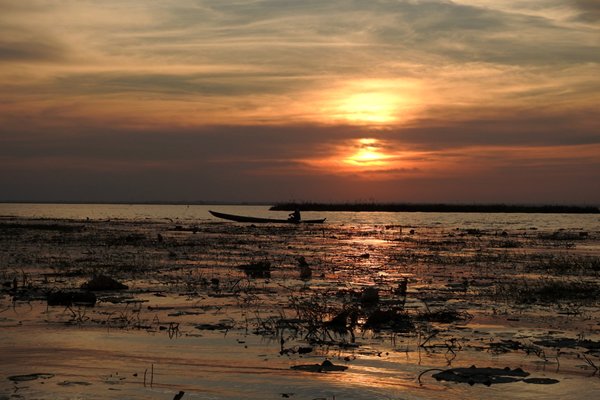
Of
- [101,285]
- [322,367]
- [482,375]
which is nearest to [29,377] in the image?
[322,367]

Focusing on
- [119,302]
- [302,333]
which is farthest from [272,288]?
[302,333]

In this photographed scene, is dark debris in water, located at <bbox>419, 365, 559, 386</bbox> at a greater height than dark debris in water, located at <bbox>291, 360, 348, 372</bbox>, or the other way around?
dark debris in water, located at <bbox>419, 365, 559, 386</bbox>

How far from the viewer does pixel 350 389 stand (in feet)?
27.5

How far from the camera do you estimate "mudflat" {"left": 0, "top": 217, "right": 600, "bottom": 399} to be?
28.1 feet

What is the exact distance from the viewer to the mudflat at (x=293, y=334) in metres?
8.57

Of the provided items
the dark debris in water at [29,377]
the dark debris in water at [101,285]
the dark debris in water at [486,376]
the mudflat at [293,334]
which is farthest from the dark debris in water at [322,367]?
the dark debris in water at [101,285]

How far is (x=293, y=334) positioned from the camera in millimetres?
12148

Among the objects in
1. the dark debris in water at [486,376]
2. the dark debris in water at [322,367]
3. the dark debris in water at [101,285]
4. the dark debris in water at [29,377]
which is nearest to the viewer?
the dark debris in water at [29,377]

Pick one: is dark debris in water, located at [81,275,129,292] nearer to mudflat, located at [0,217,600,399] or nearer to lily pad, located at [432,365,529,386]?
mudflat, located at [0,217,600,399]

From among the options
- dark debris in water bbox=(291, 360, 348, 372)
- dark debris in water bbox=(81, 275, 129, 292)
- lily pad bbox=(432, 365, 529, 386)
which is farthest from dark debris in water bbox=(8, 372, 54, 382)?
dark debris in water bbox=(81, 275, 129, 292)

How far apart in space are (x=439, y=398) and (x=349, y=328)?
3.97 meters

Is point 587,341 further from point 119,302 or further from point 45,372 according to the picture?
point 119,302

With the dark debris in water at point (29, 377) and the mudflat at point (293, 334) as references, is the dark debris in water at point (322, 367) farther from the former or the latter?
the dark debris in water at point (29, 377)

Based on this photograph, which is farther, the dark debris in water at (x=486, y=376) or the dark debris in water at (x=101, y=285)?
the dark debris in water at (x=101, y=285)
